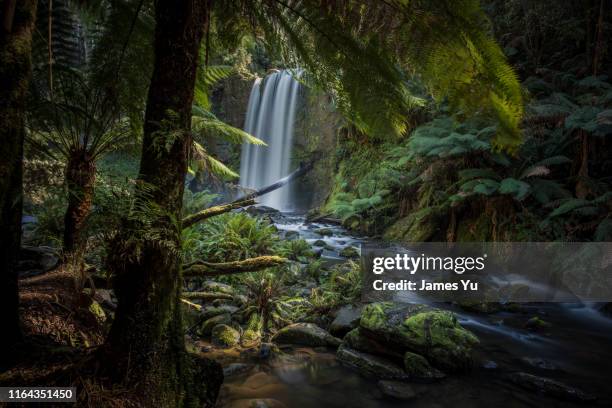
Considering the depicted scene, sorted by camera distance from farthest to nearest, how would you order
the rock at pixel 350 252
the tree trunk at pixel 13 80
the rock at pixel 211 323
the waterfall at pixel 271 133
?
the waterfall at pixel 271 133 → the rock at pixel 350 252 → the rock at pixel 211 323 → the tree trunk at pixel 13 80

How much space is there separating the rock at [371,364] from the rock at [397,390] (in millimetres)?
100

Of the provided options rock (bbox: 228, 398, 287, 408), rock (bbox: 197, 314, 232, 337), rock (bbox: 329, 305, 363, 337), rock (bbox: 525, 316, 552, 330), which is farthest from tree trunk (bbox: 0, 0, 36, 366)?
rock (bbox: 525, 316, 552, 330)

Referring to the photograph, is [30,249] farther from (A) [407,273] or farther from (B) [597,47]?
(B) [597,47]

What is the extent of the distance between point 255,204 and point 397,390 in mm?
1744

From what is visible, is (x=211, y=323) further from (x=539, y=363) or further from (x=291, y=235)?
(x=291, y=235)

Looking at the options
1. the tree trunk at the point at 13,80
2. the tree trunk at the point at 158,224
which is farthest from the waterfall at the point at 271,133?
the tree trunk at the point at 13,80

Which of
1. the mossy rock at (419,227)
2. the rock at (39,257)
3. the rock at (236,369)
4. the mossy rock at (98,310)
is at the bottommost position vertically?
the rock at (236,369)

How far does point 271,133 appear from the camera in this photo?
14.2 m

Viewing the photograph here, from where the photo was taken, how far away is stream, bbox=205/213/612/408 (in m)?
2.56

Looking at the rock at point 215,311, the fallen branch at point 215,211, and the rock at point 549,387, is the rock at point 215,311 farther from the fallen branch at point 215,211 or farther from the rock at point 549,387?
the rock at point 549,387

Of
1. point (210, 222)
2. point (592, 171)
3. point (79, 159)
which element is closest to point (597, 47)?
point (592, 171)

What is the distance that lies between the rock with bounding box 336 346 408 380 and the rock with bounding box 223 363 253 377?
31.1 inches

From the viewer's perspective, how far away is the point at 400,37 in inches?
53.0

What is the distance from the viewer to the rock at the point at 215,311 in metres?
3.63
